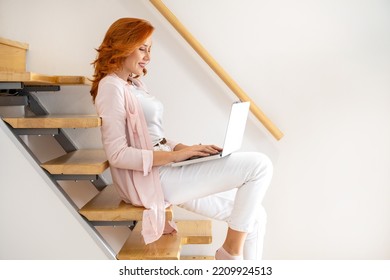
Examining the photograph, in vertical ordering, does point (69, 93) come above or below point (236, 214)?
above

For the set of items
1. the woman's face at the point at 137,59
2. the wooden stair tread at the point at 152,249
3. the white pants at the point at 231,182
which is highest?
the woman's face at the point at 137,59

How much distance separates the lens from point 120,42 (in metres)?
2.39

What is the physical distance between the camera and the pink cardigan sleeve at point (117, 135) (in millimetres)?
2307

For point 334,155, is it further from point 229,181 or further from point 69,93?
point 69,93

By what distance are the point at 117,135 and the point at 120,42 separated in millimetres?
381

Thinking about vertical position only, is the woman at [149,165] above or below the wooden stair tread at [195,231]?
above

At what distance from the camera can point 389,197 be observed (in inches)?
123

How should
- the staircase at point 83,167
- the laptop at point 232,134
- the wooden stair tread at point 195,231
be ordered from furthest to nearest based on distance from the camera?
the wooden stair tread at point 195,231, the staircase at point 83,167, the laptop at point 232,134

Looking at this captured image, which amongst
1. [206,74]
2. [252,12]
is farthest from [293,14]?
[206,74]

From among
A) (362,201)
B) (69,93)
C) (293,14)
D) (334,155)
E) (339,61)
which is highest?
(293,14)

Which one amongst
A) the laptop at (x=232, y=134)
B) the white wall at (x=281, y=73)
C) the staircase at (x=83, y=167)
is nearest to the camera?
the laptop at (x=232, y=134)

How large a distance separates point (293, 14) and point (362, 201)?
1.03m

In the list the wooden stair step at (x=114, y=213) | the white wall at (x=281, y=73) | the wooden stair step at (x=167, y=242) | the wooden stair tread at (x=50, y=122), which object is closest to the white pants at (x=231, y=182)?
the wooden stair step at (x=114, y=213)

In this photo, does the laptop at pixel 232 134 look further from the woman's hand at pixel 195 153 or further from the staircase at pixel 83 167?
the staircase at pixel 83 167
